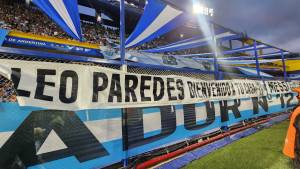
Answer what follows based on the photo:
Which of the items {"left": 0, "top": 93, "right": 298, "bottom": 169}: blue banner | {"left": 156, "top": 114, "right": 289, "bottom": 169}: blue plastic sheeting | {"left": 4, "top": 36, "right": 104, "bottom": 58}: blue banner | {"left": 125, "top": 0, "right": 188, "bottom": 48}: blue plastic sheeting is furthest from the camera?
{"left": 4, "top": 36, "right": 104, "bottom": 58}: blue banner

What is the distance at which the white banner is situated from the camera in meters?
2.46

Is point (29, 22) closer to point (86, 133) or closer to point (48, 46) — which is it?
point (48, 46)

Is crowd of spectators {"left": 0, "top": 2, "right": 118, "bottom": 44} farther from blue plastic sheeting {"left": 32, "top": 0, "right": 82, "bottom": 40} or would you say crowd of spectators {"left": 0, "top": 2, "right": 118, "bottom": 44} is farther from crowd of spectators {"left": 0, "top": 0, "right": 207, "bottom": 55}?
blue plastic sheeting {"left": 32, "top": 0, "right": 82, "bottom": 40}

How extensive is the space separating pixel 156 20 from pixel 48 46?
13.6 feet

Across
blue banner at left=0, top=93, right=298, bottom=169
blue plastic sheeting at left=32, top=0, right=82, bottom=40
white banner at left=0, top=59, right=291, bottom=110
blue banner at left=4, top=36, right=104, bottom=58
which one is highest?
blue banner at left=4, top=36, right=104, bottom=58

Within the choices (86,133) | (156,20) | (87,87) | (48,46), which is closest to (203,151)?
(86,133)

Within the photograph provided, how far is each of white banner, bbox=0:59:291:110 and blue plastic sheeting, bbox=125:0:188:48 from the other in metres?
1.69

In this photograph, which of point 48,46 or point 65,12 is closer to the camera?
point 65,12

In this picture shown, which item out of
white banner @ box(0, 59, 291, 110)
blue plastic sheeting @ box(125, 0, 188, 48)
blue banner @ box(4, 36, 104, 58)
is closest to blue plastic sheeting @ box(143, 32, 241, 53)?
blue plastic sheeting @ box(125, 0, 188, 48)

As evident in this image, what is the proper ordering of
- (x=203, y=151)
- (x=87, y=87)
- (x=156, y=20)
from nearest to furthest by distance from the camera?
A: (x=87, y=87), (x=203, y=151), (x=156, y=20)

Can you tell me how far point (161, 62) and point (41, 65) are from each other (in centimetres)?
857

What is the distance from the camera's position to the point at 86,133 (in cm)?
298

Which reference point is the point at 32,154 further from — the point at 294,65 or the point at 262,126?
the point at 294,65

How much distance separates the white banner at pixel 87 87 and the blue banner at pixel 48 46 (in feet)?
15.1
